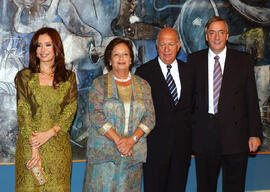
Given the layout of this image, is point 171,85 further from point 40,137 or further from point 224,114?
point 40,137

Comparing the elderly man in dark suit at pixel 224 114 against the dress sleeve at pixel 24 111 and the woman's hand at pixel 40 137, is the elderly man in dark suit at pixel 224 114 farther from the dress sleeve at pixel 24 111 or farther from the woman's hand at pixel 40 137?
the dress sleeve at pixel 24 111

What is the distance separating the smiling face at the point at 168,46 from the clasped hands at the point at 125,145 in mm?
847

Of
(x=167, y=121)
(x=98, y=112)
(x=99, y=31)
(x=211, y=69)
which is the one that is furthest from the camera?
(x=99, y=31)

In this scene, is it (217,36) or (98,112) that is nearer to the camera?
(98,112)

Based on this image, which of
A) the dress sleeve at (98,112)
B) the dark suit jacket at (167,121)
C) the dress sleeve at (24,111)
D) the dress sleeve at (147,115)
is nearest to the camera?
the dress sleeve at (24,111)

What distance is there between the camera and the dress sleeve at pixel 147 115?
298 centimetres

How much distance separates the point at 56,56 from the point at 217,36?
4.79 feet

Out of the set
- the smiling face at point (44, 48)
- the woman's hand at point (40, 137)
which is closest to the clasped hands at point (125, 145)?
the woman's hand at point (40, 137)

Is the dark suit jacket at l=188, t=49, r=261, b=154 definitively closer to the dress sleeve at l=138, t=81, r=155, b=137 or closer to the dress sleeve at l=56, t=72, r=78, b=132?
the dress sleeve at l=138, t=81, r=155, b=137

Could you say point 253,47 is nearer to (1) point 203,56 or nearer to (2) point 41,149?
(1) point 203,56

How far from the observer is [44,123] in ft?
9.30

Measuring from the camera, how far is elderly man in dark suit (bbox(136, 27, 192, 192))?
125 inches

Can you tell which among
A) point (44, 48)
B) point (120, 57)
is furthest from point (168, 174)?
point (44, 48)

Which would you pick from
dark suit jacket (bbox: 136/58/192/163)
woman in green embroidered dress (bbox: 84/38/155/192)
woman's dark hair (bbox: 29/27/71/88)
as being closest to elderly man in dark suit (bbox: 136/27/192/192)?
dark suit jacket (bbox: 136/58/192/163)
